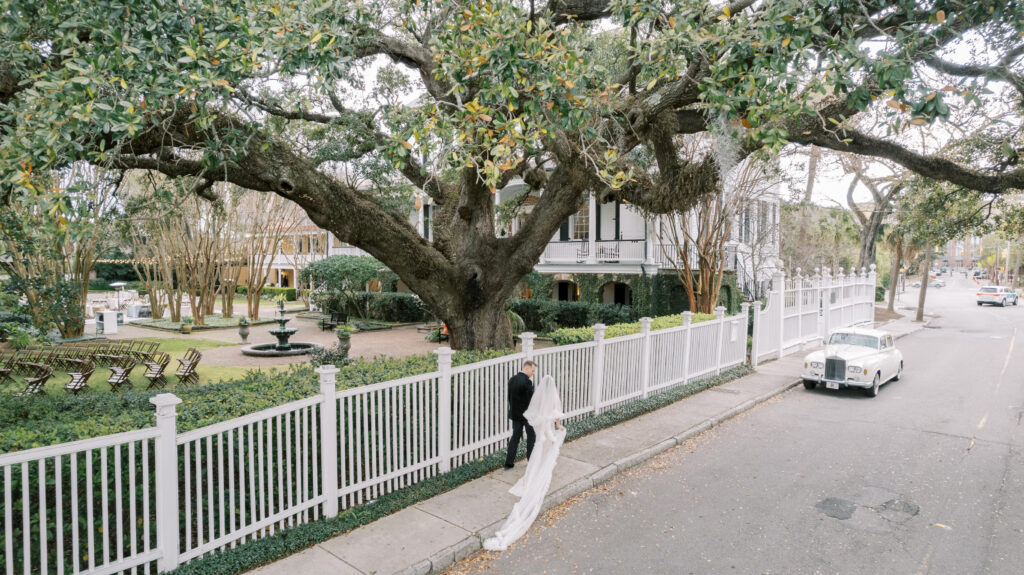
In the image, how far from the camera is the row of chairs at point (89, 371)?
1158 cm

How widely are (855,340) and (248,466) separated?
46.4 feet

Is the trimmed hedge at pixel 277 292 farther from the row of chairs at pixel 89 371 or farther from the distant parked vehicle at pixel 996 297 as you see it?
the distant parked vehicle at pixel 996 297

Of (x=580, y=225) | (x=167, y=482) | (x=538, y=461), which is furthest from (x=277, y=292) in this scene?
(x=167, y=482)

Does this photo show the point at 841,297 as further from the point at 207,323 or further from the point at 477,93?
the point at 207,323

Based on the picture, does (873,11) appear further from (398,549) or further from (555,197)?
(398,549)

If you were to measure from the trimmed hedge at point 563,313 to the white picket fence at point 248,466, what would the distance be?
11530mm

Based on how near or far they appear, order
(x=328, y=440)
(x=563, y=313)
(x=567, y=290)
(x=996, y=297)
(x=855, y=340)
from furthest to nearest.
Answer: (x=996, y=297) < (x=567, y=290) < (x=563, y=313) < (x=855, y=340) < (x=328, y=440)

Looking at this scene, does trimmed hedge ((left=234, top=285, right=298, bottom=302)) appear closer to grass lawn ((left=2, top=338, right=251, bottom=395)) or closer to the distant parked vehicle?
grass lawn ((left=2, top=338, right=251, bottom=395))

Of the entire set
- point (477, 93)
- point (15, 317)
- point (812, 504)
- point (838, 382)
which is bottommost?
point (812, 504)

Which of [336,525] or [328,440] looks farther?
[328,440]

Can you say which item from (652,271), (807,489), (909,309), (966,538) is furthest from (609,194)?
(909,309)

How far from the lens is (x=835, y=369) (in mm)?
12641

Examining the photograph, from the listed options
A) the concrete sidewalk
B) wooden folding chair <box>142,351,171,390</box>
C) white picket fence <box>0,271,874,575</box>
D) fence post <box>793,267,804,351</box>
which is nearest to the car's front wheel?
the concrete sidewalk

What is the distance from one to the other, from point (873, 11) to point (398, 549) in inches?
376
